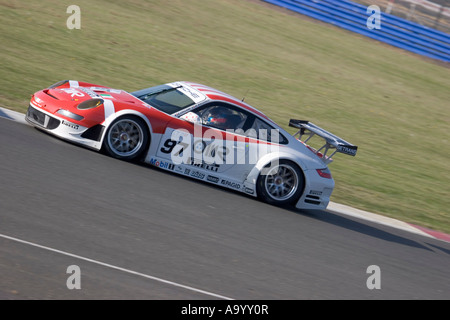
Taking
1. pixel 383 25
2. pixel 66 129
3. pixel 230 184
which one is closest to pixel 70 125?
pixel 66 129

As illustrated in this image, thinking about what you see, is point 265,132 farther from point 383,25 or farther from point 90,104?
point 383,25

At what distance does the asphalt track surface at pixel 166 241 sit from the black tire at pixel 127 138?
16cm

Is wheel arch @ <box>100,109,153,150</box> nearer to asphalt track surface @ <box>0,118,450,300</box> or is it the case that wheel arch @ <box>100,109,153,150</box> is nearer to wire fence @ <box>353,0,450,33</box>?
asphalt track surface @ <box>0,118,450,300</box>

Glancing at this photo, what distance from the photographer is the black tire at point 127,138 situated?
817cm

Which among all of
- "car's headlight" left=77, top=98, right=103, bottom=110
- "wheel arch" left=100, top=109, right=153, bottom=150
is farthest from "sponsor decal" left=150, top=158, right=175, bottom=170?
"car's headlight" left=77, top=98, right=103, bottom=110

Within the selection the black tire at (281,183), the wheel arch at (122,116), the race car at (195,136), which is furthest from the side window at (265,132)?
the wheel arch at (122,116)

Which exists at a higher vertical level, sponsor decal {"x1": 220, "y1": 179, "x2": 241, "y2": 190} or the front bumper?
the front bumper

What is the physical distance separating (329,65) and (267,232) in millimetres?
13805

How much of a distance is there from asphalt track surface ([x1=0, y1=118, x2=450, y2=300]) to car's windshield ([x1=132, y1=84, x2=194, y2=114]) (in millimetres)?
970

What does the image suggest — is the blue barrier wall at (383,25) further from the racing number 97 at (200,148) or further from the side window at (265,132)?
the racing number 97 at (200,148)

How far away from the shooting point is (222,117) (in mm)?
8773

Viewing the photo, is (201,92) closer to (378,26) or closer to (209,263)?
(209,263)

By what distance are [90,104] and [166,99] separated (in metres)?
1.24

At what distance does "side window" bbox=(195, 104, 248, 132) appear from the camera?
28.4 ft
